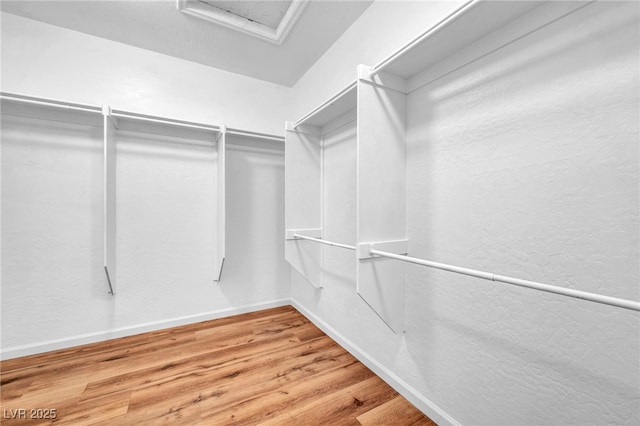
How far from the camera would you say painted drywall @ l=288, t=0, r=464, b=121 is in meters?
1.26

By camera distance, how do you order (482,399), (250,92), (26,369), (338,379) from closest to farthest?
(482,399)
(338,379)
(26,369)
(250,92)

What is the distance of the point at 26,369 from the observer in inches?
65.1

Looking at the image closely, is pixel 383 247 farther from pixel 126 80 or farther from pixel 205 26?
pixel 126 80

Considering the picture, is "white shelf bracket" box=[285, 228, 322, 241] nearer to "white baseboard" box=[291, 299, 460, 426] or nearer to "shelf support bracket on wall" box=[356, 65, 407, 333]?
"white baseboard" box=[291, 299, 460, 426]

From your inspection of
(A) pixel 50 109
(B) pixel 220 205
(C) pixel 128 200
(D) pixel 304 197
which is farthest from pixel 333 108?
(A) pixel 50 109

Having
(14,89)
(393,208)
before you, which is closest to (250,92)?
(14,89)

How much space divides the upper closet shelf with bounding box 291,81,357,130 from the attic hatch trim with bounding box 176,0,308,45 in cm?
64

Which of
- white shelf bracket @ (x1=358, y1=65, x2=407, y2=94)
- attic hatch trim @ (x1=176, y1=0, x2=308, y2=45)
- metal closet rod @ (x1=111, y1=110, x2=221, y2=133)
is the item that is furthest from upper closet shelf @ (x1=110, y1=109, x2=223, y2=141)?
white shelf bracket @ (x1=358, y1=65, x2=407, y2=94)

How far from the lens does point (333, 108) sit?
1.73 metres

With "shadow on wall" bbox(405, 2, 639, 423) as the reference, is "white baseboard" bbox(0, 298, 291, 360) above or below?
below

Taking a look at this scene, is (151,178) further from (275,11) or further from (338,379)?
(338,379)

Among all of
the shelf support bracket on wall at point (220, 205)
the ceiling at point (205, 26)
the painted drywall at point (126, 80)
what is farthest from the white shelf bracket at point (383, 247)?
the painted drywall at point (126, 80)

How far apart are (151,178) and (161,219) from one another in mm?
360

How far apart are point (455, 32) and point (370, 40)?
0.73 metres
